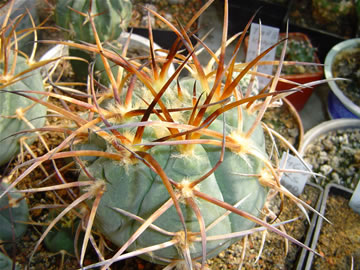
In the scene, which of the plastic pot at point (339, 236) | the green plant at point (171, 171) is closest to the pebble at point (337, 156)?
the plastic pot at point (339, 236)

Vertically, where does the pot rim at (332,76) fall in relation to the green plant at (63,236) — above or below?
above

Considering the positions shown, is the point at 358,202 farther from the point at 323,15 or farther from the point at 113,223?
the point at 323,15

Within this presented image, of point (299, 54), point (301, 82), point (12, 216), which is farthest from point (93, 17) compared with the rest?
point (299, 54)

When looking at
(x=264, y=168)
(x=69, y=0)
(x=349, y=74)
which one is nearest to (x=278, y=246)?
(x=264, y=168)

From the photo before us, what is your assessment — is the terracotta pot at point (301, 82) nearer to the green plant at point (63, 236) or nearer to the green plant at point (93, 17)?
the green plant at point (93, 17)

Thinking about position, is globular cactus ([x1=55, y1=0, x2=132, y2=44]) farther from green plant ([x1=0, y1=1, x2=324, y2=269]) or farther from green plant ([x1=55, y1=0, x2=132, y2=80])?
green plant ([x1=0, y1=1, x2=324, y2=269])

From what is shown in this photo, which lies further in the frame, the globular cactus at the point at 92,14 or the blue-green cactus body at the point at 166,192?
the globular cactus at the point at 92,14
